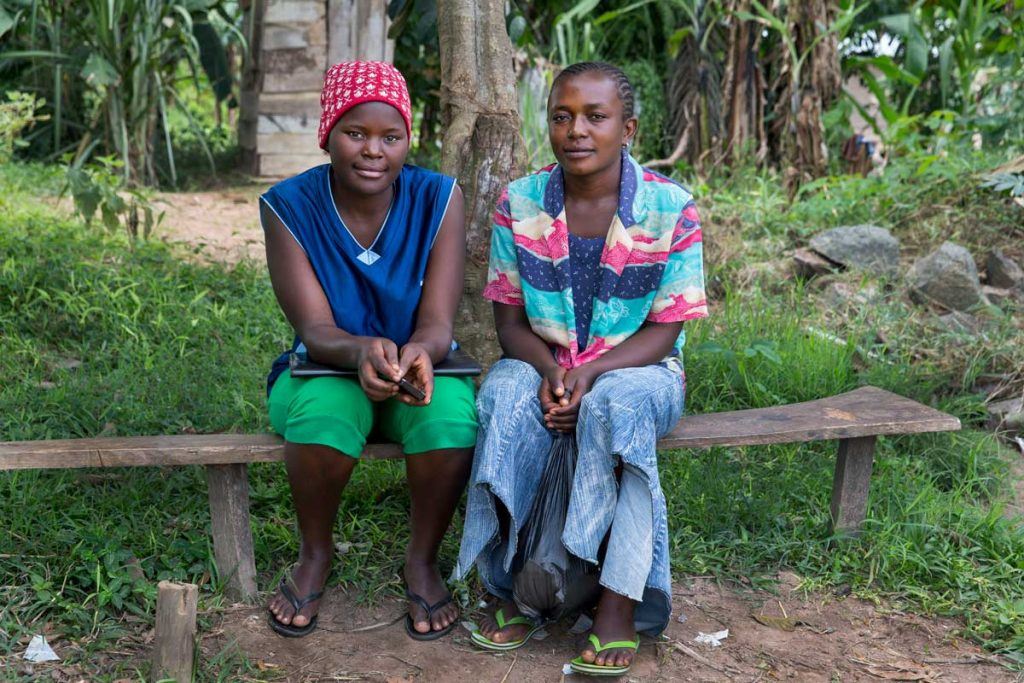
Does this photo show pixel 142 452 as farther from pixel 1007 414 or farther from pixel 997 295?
pixel 997 295

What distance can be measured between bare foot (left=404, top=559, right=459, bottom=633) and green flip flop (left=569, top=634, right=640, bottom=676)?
364mm

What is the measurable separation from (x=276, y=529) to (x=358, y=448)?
2.02ft

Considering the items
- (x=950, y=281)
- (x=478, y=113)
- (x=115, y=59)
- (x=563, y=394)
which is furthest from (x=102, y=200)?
(x=950, y=281)

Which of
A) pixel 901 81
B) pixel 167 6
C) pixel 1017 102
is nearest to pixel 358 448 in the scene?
pixel 167 6

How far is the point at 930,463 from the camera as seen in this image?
3.58 metres

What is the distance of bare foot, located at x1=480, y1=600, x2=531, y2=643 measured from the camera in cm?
264

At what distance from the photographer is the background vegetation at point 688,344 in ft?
9.50

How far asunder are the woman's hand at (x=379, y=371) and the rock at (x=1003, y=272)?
3.55 metres

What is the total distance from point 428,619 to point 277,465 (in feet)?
3.32

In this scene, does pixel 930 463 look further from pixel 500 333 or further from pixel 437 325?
pixel 437 325

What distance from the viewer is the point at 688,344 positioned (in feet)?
14.0

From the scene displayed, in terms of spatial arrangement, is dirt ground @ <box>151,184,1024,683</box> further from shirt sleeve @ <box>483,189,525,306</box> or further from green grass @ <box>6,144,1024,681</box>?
shirt sleeve @ <box>483,189,525,306</box>

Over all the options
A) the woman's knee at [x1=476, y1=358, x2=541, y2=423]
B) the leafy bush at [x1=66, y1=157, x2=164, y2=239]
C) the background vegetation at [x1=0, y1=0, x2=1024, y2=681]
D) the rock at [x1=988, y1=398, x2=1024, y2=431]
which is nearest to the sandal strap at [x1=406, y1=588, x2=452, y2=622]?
the background vegetation at [x1=0, y1=0, x2=1024, y2=681]

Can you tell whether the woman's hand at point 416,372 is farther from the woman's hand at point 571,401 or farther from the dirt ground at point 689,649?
→ the dirt ground at point 689,649
